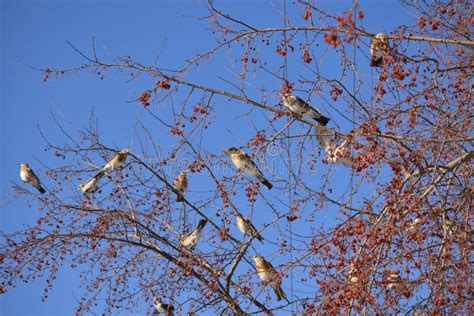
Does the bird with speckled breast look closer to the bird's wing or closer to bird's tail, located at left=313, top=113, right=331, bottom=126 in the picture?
the bird's wing

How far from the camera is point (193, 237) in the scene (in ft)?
22.7

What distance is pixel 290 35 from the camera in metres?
5.34

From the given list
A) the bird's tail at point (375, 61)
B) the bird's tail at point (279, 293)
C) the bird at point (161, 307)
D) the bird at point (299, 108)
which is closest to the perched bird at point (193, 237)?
the bird at point (161, 307)

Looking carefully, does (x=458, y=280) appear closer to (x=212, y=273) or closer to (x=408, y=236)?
(x=408, y=236)

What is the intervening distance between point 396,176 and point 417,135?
974 mm

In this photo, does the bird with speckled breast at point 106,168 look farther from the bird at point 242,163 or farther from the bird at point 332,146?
the bird at point 332,146

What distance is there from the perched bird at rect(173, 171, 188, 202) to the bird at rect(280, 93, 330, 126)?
1.24m

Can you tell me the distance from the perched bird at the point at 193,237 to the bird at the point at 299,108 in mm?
1475

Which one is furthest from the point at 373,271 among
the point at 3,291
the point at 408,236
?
the point at 3,291

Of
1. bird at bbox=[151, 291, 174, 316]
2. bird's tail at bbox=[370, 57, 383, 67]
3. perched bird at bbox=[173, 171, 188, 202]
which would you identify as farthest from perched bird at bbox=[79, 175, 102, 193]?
bird's tail at bbox=[370, 57, 383, 67]

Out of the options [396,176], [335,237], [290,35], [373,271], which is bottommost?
[373,271]

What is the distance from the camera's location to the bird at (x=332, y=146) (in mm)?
5455

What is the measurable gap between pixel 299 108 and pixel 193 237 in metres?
1.73

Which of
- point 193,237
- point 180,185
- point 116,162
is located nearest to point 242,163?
point 180,185
